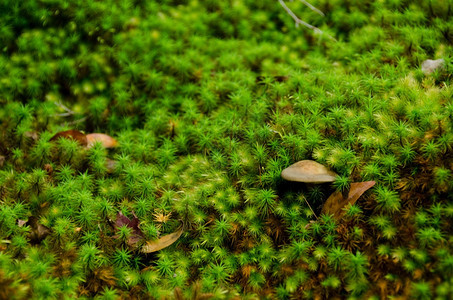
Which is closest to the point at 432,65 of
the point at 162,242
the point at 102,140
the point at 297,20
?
the point at 297,20

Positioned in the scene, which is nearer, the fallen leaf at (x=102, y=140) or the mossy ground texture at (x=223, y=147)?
the mossy ground texture at (x=223, y=147)

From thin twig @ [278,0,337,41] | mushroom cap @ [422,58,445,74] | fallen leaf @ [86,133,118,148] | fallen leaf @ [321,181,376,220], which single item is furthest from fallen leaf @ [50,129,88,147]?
mushroom cap @ [422,58,445,74]

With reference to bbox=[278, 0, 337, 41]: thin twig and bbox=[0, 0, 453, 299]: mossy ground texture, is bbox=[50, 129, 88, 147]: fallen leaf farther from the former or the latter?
bbox=[278, 0, 337, 41]: thin twig

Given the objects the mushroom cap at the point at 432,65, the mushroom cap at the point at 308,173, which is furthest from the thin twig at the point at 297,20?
the mushroom cap at the point at 308,173

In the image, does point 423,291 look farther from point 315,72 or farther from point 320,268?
point 315,72

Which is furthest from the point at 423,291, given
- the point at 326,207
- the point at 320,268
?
the point at 326,207

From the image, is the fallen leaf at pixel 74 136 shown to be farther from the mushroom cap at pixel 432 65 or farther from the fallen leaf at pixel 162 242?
the mushroom cap at pixel 432 65
